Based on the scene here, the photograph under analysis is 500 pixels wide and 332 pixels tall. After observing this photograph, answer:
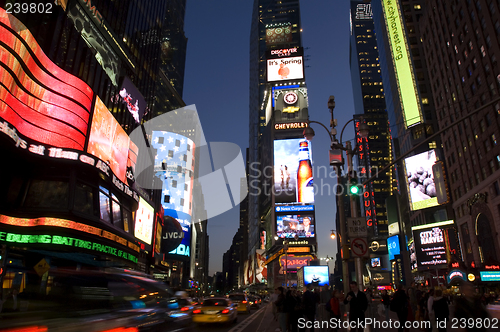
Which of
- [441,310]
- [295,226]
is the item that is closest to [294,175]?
[295,226]

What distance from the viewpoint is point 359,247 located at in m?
12.1

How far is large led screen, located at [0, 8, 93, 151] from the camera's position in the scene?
77.2 feet

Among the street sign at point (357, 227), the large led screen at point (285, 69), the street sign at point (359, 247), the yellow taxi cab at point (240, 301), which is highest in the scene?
the large led screen at point (285, 69)

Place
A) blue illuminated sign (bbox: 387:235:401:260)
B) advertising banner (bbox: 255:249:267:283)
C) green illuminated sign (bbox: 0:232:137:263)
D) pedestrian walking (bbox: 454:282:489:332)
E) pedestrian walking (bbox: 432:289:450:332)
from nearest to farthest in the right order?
pedestrian walking (bbox: 454:282:489:332) < pedestrian walking (bbox: 432:289:450:332) < green illuminated sign (bbox: 0:232:137:263) < blue illuminated sign (bbox: 387:235:401:260) < advertising banner (bbox: 255:249:267:283)

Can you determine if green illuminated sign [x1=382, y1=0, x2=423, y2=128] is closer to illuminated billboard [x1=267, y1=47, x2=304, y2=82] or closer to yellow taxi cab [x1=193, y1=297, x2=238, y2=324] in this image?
illuminated billboard [x1=267, y1=47, x2=304, y2=82]

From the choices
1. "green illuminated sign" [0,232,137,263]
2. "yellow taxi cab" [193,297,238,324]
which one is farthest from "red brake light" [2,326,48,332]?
"green illuminated sign" [0,232,137,263]

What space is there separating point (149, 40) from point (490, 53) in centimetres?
5571

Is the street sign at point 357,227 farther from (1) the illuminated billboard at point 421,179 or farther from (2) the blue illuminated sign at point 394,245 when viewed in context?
(2) the blue illuminated sign at point 394,245

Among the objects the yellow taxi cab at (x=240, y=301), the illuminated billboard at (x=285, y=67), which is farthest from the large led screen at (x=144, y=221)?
the illuminated billboard at (x=285, y=67)

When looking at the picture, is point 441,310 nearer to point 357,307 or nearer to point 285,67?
point 357,307

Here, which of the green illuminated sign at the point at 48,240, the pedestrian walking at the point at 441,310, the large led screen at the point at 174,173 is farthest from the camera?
the large led screen at the point at 174,173

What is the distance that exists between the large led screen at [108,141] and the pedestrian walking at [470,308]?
30760 millimetres

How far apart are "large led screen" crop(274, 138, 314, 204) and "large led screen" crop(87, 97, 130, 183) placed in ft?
191

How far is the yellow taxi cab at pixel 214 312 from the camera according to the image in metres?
17.5
